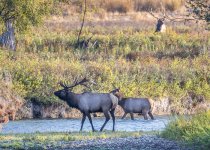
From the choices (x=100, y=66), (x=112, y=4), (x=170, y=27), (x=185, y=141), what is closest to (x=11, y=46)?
(x=100, y=66)

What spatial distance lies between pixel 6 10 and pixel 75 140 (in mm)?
12573

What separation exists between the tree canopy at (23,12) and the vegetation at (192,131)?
1187 centimetres

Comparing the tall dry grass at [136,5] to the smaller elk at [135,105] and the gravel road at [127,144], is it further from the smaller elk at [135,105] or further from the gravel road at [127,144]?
the gravel road at [127,144]

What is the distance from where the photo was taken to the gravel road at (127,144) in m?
18.4

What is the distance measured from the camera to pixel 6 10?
31984 millimetres

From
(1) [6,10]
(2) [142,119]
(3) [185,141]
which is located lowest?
(2) [142,119]

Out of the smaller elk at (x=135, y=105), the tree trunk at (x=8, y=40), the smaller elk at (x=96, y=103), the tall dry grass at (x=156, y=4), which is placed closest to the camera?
the smaller elk at (x=96, y=103)

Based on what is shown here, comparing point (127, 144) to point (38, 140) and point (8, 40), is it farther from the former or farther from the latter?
point (8, 40)

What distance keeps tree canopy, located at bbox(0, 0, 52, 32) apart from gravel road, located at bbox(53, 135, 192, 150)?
38.9ft

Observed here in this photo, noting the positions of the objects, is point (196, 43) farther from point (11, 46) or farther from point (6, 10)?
point (6, 10)

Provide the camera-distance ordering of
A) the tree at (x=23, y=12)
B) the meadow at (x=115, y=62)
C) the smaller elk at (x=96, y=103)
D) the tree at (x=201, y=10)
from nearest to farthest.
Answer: the tree at (x=201, y=10)
the smaller elk at (x=96, y=103)
the tree at (x=23, y=12)
the meadow at (x=115, y=62)

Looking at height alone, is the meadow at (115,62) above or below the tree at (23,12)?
below

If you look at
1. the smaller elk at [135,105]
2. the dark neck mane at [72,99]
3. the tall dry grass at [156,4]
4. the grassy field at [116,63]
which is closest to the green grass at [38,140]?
the dark neck mane at [72,99]

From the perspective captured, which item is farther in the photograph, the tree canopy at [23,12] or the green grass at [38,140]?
the tree canopy at [23,12]
